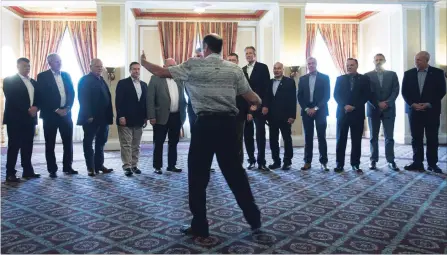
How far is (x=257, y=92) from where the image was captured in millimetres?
4965

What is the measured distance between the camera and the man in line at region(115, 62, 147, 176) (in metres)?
4.89

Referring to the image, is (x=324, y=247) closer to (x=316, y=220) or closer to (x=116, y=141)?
(x=316, y=220)

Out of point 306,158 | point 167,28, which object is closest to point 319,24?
point 167,28

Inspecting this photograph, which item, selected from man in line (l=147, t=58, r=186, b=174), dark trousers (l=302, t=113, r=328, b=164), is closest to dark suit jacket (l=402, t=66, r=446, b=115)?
dark trousers (l=302, t=113, r=328, b=164)

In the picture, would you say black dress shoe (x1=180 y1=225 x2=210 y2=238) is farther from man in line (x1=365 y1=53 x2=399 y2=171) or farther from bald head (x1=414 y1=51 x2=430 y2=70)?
bald head (x1=414 y1=51 x2=430 y2=70)

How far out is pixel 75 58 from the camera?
10.2 meters

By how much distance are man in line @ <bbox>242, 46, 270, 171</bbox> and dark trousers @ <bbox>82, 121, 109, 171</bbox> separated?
1.98 meters

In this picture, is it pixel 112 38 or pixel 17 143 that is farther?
pixel 112 38

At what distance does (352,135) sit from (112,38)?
17.9 feet

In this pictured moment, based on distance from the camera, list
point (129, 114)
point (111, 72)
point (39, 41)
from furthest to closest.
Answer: point (39, 41)
point (111, 72)
point (129, 114)

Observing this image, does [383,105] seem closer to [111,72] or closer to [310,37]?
[111,72]

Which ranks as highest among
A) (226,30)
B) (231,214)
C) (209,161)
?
(226,30)

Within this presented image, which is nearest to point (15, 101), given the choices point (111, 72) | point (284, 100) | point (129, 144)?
point (129, 144)

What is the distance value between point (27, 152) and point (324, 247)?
12.8 feet
